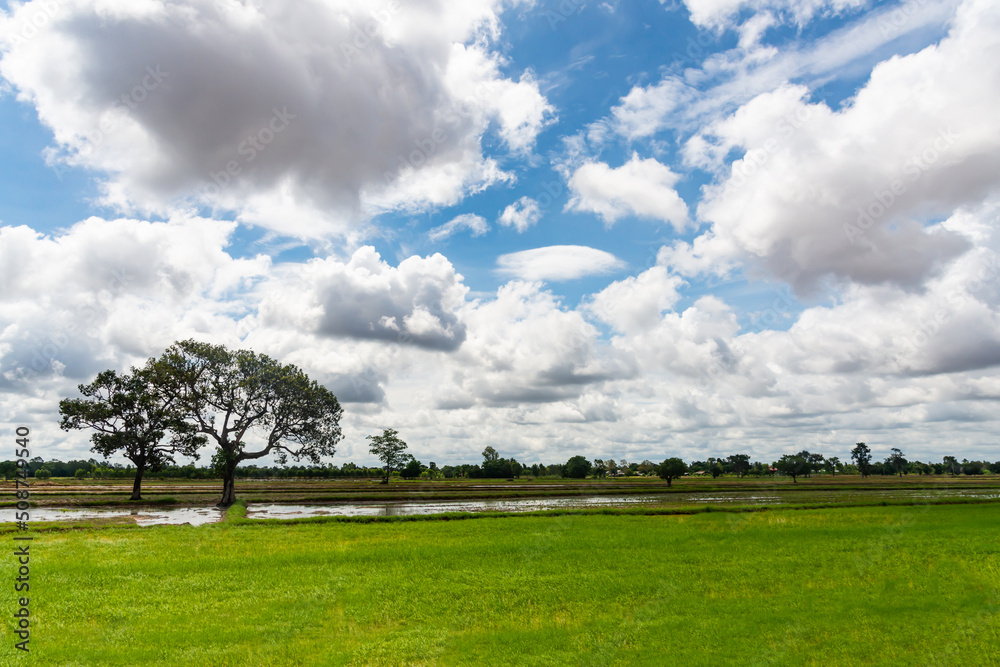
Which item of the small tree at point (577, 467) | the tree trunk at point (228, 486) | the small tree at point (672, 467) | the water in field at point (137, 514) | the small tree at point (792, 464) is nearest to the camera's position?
the water in field at point (137, 514)

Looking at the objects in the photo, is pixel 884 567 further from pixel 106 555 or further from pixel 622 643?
pixel 106 555

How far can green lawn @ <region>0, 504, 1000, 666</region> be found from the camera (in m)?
11.6

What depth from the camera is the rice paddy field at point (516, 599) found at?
38.1 ft

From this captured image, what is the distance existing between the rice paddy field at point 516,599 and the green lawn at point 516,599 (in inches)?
2.6

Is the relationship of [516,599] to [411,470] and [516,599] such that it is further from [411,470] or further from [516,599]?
[411,470]

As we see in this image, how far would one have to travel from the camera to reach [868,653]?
11.6 m

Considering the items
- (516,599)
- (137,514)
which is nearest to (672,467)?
(137,514)

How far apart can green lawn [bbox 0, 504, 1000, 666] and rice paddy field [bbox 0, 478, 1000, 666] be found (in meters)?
0.07

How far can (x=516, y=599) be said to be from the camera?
1526 centimetres

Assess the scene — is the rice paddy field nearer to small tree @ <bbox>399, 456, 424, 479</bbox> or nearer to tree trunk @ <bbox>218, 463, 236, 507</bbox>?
Result: tree trunk @ <bbox>218, 463, 236, 507</bbox>

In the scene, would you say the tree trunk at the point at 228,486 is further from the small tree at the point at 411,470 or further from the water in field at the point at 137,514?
the small tree at the point at 411,470

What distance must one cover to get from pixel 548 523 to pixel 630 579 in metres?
14.2

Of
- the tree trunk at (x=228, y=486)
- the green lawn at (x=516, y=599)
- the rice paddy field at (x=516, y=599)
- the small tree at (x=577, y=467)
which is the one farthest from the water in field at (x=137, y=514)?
the small tree at (x=577, y=467)

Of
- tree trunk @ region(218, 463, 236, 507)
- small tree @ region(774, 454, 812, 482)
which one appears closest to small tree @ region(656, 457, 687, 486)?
small tree @ region(774, 454, 812, 482)
